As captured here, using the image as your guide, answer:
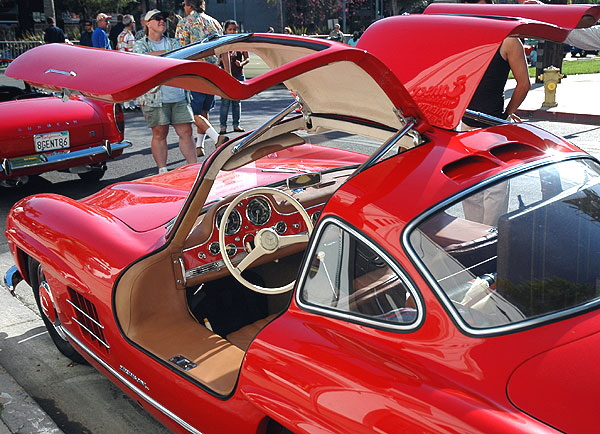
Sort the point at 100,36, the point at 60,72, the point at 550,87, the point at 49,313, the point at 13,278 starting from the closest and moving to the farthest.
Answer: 1. the point at 60,72
2. the point at 49,313
3. the point at 13,278
4. the point at 550,87
5. the point at 100,36

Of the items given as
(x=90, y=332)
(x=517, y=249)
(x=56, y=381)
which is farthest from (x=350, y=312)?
(x=56, y=381)

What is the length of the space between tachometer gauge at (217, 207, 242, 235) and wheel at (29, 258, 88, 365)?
3.72ft

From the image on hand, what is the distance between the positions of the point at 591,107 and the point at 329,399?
1189cm

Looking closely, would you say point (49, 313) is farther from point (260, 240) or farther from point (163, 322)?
point (260, 240)

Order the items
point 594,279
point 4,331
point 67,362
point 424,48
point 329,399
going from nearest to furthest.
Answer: point 329,399
point 594,279
point 424,48
point 67,362
point 4,331

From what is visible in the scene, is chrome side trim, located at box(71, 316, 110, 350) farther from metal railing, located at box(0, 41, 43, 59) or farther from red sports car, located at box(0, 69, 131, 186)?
metal railing, located at box(0, 41, 43, 59)

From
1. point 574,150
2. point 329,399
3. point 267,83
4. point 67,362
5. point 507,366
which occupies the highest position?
point 267,83

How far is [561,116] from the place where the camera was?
11.8 m

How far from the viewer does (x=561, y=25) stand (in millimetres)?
3131

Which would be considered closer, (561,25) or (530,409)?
(530,409)

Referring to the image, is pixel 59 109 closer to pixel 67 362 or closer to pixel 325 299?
pixel 67 362

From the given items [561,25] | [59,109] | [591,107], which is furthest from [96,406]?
[591,107]

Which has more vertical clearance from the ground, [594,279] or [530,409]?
[594,279]

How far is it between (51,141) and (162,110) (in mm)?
1227
